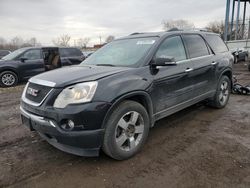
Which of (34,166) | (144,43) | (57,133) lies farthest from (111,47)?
(34,166)

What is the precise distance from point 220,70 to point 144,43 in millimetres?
2283

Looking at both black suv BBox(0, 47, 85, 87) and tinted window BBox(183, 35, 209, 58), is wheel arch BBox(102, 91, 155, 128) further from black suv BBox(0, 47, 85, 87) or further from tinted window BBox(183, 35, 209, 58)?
black suv BBox(0, 47, 85, 87)

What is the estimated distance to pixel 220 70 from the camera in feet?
17.0

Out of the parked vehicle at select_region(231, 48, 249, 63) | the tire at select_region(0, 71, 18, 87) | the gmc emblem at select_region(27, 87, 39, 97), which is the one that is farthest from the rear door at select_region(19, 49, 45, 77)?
the parked vehicle at select_region(231, 48, 249, 63)

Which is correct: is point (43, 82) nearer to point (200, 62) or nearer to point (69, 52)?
point (200, 62)

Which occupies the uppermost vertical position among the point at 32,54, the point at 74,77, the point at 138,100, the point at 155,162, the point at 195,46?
the point at 195,46

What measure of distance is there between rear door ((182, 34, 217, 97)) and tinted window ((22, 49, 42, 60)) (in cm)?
761

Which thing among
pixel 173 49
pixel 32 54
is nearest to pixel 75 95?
pixel 173 49

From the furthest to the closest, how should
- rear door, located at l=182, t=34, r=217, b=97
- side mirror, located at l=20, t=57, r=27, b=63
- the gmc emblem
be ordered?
side mirror, located at l=20, t=57, r=27, b=63, rear door, located at l=182, t=34, r=217, b=97, the gmc emblem

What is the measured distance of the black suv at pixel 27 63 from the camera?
9281 mm

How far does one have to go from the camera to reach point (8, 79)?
30.8ft

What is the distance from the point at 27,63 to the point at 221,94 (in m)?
7.80

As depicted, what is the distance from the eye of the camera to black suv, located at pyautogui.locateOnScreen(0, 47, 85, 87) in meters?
9.28

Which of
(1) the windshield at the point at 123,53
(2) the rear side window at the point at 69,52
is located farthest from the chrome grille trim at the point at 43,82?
(2) the rear side window at the point at 69,52
